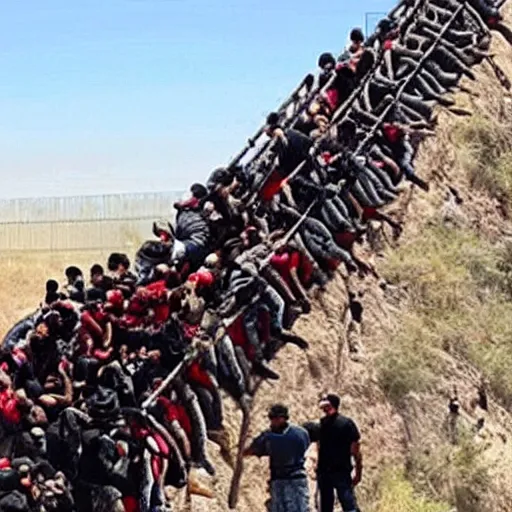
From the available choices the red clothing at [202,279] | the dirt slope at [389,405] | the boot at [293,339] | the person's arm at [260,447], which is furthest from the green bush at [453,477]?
the person's arm at [260,447]

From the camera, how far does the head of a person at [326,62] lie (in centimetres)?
1967

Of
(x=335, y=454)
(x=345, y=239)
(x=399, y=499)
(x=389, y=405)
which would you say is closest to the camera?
(x=335, y=454)

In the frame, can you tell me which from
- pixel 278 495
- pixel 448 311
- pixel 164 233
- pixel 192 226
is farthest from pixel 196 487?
pixel 448 311

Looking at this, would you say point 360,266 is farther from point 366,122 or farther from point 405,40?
point 405,40

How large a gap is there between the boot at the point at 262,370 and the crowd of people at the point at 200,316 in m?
0.01

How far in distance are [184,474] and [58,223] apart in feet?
89.5

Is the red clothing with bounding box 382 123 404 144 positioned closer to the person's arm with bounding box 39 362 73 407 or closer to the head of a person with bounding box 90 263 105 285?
the head of a person with bounding box 90 263 105 285

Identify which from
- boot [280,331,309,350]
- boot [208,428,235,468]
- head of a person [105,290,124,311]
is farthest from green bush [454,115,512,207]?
head of a person [105,290,124,311]

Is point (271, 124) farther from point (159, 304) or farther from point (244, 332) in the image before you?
point (159, 304)

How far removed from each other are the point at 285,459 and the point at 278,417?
0.33m

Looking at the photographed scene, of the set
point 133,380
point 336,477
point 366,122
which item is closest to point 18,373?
point 133,380

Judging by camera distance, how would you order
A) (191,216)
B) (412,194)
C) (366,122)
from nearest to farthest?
(191,216) → (366,122) → (412,194)

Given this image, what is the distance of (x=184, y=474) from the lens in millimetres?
13578

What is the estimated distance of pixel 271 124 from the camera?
1758 centimetres
